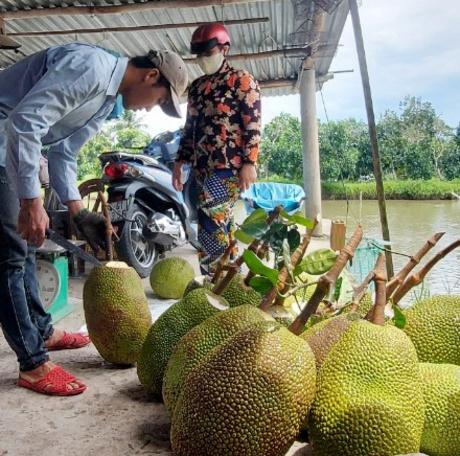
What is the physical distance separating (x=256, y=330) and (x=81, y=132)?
4.83 ft

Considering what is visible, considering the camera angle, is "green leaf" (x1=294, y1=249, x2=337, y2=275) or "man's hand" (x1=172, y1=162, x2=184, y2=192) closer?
"green leaf" (x1=294, y1=249, x2=337, y2=275)

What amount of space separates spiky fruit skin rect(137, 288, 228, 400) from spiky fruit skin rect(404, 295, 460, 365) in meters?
0.52

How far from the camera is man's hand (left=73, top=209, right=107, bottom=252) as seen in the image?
7.43ft

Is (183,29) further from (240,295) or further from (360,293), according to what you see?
(360,293)

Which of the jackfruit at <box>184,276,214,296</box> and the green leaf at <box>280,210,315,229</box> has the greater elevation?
the green leaf at <box>280,210,315,229</box>

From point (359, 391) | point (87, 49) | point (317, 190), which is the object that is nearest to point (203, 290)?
point (359, 391)

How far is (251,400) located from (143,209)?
12.3ft

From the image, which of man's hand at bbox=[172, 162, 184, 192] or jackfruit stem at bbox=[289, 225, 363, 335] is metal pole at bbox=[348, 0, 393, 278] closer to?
man's hand at bbox=[172, 162, 184, 192]

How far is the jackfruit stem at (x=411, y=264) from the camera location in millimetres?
1293

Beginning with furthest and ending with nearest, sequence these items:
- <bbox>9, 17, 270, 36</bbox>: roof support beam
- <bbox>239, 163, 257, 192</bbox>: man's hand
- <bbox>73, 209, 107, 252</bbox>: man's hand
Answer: <bbox>9, 17, 270, 36</bbox>: roof support beam
<bbox>239, 163, 257, 192</bbox>: man's hand
<bbox>73, 209, 107, 252</bbox>: man's hand

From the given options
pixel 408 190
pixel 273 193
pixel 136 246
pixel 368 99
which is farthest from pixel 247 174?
pixel 408 190

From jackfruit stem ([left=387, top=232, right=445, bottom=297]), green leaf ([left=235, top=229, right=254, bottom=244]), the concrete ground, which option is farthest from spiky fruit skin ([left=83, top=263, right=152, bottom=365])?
jackfruit stem ([left=387, top=232, right=445, bottom=297])

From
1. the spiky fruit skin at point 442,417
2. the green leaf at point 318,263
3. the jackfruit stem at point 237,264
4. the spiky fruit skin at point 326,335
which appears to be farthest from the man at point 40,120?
the spiky fruit skin at point 442,417

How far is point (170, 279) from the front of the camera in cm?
354
